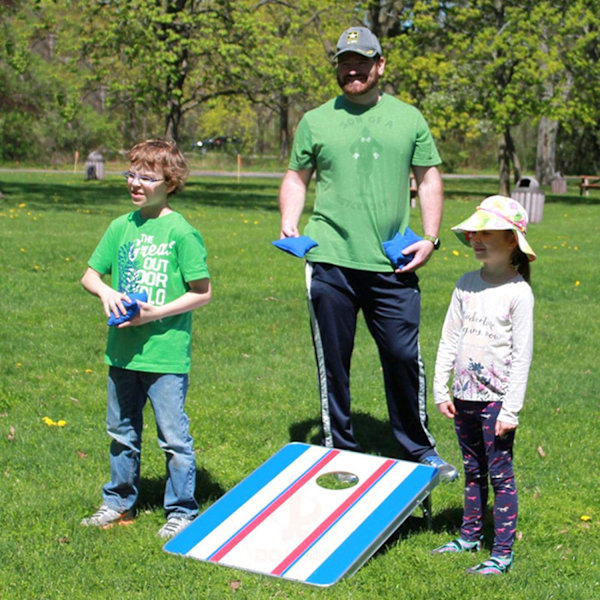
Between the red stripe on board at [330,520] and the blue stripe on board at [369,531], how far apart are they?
0.13 m

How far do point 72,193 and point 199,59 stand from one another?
643 cm

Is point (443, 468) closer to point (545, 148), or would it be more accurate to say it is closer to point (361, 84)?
point (361, 84)

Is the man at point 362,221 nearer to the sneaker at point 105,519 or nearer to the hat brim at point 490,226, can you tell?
the hat brim at point 490,226

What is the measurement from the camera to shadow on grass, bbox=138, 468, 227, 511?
15.5 ft

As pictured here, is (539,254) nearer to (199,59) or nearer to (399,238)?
(399,238)

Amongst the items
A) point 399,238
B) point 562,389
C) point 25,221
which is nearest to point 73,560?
point 399,238

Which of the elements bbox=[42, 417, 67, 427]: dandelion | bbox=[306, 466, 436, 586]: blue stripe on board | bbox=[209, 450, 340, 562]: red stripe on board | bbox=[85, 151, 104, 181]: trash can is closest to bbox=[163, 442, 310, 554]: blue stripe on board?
bbox=[209, 450, 340, 562]: red stripe on board

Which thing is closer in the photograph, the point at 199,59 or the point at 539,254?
the point at 539,254

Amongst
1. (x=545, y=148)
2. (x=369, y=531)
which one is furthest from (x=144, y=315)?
(x=545, y=148)

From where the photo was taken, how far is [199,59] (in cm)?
2877

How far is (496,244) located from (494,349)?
43 centimetres

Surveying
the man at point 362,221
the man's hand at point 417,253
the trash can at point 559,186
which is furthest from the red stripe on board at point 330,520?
the trash can at point 559,186

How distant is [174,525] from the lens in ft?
14.0

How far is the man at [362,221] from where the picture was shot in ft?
15.2
